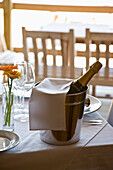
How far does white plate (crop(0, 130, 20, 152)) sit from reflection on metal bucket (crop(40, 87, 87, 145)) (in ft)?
0.29

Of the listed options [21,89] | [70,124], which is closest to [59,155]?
[70,124]

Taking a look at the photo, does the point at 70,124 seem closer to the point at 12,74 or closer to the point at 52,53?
the point at 12,74

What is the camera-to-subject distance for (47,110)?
99 cm

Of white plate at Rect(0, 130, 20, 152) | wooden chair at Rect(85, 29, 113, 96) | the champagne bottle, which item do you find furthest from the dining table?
wooden chair at Rect(85, 29, 113, 96)

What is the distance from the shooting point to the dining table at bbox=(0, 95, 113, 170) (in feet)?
3.12

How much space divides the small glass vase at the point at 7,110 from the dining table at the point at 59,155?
0.20 feet

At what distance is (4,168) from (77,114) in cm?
27

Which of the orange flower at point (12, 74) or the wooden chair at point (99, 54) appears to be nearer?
the orange flower at point (12, 74)

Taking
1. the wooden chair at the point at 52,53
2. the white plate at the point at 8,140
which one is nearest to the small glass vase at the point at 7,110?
the white plate at the point at 8,140

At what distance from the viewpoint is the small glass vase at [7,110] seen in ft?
3.53

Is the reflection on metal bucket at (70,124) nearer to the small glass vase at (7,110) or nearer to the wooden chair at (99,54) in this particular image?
the small glass vase at (7,110)

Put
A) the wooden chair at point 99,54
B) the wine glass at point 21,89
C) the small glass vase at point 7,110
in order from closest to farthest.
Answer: the small glass vase at point 7,110, the wine glass at point 21,89, the wooden chair at point 99,54

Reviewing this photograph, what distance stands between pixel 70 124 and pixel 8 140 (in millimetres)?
205

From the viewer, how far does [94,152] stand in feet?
3.31
